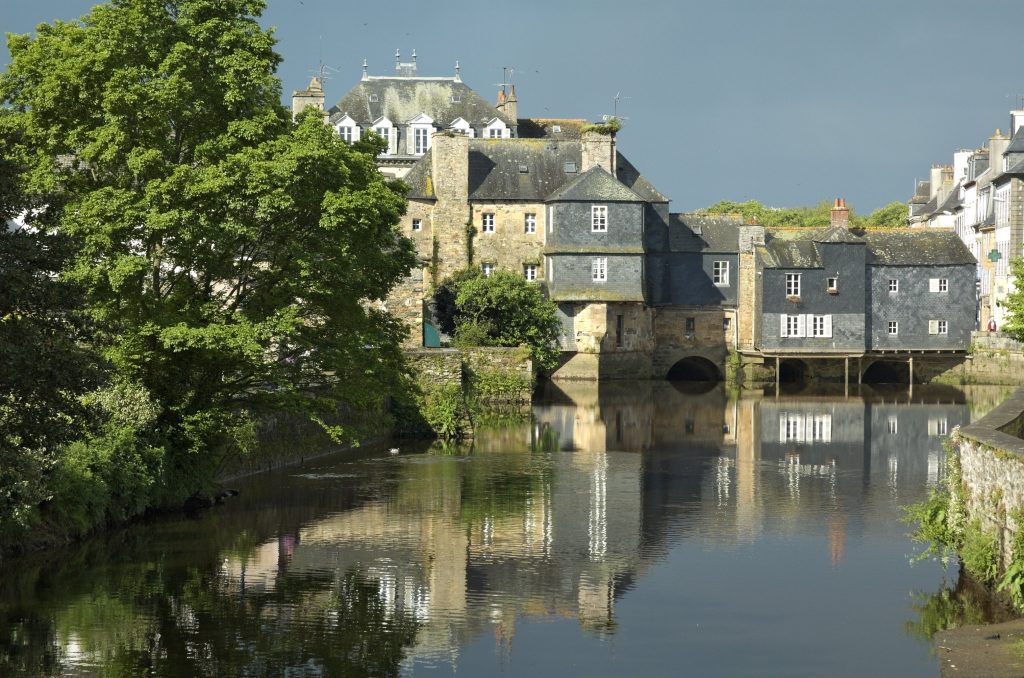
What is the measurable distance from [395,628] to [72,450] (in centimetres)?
875

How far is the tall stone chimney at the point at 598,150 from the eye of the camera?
251 feet

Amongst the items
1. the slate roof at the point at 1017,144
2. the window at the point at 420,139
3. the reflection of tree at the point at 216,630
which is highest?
the window at the point at 420,139

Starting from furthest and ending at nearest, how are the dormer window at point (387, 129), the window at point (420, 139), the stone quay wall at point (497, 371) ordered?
the window at point (420, 139)
the dormer window at point (387, 129)
the stone quay wall at point (497, 371)

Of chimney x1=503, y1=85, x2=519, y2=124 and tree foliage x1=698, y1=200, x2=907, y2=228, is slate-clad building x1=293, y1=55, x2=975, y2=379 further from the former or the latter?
tree foliage x1=698, y1=200, x2=907, y2=228

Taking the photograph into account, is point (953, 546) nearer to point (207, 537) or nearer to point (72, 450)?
point (207, 537)

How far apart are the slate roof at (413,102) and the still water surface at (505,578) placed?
50.4 m

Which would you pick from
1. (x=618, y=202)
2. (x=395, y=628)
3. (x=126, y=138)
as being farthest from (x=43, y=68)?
(x=618, y=202)

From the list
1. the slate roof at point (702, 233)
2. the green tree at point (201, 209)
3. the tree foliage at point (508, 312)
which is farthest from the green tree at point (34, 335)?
the slate roof at point (702, 233)

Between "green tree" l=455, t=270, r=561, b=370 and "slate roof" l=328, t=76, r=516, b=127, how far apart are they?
21.9 meters

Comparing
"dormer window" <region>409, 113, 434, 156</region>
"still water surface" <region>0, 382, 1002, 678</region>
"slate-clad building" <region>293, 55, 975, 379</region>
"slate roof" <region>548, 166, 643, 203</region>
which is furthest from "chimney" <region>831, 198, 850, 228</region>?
"still water surface" <region>0, 382, 1002, 678</region>

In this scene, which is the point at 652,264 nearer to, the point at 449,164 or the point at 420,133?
the point at 449,164

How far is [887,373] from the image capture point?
80.8 metres

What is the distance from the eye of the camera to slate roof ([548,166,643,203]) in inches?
2879

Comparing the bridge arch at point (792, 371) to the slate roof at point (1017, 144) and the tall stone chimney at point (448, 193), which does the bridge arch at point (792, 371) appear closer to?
the slate roof at point (1017, 144)
